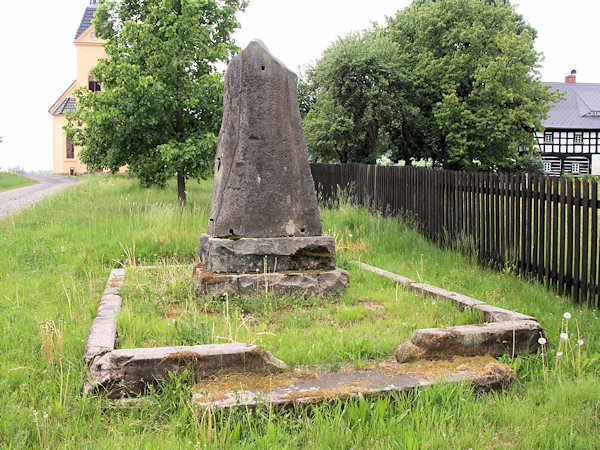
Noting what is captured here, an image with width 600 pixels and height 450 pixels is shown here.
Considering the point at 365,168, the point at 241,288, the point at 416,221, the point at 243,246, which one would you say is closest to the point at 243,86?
the point at 243,246

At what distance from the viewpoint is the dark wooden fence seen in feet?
19.0

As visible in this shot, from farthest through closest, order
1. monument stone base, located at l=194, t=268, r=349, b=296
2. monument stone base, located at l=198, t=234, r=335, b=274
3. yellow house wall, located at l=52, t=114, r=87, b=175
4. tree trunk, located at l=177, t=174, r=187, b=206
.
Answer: yellow house wall, located at l=52, t=114, r=87, b=175
tree trunk, located at l=177, t=174, r=187, b=206
monument stone base, located at l=198, t=234, r=335, b=274
monument stone base, located at l=194, t=268, r=349, b=296

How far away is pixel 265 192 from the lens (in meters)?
5.63

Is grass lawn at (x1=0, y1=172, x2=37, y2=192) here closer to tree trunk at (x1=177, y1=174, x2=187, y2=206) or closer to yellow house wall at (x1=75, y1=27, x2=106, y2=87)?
yellow house wall at (x1=75, y1=27, x2=106, y2=87)

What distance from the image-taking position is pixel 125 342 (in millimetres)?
3898

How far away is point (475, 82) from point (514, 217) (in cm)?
2189

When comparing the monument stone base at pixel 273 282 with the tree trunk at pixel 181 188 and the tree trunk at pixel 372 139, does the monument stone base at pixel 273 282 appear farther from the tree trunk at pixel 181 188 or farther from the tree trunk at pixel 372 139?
the tree trunk at pixel 372 139

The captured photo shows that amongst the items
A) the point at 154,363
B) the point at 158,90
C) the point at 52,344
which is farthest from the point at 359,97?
the point at 154,363

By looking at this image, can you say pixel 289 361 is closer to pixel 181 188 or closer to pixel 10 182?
pixel 181 188

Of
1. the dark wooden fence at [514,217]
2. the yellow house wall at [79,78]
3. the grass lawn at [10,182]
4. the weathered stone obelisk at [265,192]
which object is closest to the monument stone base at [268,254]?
the weathered stone obelisk at [265,192]

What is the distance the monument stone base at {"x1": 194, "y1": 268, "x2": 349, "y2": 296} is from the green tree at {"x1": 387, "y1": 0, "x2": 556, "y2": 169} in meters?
22.7

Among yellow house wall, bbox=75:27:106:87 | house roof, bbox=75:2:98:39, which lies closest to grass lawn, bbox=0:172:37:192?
yellow house wall, bbox=75:27:106:87

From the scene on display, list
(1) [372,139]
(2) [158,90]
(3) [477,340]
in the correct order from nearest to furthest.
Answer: (3) [477,340], (2) [158,90], (1) [372,139]

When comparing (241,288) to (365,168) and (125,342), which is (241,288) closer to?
(125,342)
